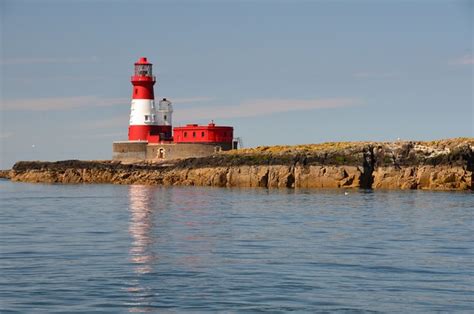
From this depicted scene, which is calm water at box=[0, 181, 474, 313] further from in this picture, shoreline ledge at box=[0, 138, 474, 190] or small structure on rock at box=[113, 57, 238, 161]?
small structure on rock at box=[113, 57, 238, 161]

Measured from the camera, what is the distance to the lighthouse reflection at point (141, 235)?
74.5 feet

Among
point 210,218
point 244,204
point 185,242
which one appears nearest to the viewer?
point 185,242

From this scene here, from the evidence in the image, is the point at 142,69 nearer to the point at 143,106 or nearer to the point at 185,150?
the point at 143,106

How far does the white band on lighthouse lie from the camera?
293ft

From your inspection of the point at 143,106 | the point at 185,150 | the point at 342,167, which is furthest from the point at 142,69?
the point at 342,167

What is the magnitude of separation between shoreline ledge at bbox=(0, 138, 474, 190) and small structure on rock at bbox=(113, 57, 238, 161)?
5.08m

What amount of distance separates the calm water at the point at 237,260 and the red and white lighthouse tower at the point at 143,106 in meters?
46.8

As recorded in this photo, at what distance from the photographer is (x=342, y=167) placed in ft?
223

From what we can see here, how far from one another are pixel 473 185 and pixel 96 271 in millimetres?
49685

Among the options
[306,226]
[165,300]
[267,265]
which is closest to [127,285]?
→ [165,300]

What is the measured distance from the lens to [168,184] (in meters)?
78.8

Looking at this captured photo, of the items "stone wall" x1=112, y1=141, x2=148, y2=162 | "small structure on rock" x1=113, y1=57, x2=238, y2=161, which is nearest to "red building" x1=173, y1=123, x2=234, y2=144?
"small structure on rock" x1=113, y1=57, x2=238, y2=161

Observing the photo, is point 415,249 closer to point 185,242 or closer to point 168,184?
point 185,242

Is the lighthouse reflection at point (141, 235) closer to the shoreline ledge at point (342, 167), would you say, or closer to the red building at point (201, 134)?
the shoreline ledge at point (342, 167)
